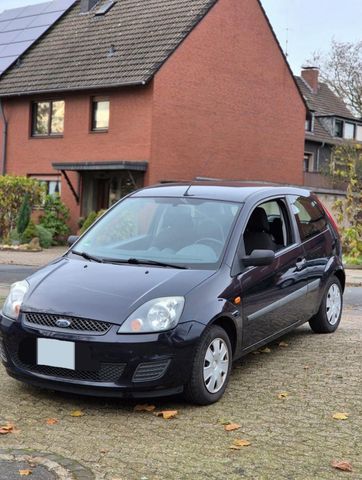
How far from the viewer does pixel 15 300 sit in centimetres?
526

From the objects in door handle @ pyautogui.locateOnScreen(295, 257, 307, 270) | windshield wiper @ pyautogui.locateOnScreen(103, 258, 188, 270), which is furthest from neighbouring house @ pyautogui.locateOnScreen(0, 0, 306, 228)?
windshield wiper @ pyautogui.locateOnScreen(103, 258, 188, 270)

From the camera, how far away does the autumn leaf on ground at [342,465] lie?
393 centimetres

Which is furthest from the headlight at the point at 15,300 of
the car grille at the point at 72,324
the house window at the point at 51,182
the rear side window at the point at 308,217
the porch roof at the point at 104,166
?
the house window at the point at 51,182

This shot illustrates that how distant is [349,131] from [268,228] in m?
37.8

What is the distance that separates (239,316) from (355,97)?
44.2m

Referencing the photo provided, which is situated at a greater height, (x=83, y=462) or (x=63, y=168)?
(x=63, y=168)

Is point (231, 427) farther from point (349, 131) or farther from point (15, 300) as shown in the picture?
point (349, 131)

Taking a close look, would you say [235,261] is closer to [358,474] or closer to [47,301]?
[47,301]

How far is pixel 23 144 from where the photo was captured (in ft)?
90.1

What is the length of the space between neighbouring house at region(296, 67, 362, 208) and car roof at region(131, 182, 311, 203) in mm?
30872

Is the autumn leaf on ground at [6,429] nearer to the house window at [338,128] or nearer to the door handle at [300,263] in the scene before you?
the door handle at [300,263]

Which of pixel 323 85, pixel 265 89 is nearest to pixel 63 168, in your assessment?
pixel 265 89

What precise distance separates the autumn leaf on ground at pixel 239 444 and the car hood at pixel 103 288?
1.13 meters

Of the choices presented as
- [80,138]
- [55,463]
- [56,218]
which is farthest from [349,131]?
[55,463]
